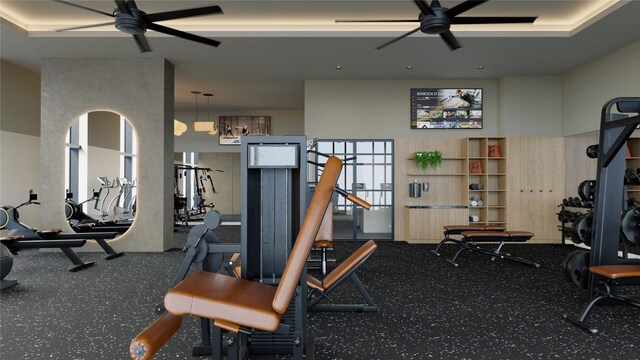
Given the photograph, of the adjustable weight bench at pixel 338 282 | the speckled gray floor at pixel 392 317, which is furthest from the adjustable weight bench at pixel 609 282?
the adjustable weight bench at pixel 338 282

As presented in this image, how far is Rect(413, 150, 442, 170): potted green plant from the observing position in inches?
312

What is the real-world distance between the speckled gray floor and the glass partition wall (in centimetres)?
276

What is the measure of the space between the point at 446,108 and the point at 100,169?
6.59 m

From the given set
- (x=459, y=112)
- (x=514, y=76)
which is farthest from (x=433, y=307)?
(x=514, y=76)

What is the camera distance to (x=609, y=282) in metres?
3.50

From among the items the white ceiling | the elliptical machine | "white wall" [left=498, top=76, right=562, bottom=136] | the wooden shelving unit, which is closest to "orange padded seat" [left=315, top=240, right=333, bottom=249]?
the white ceiling

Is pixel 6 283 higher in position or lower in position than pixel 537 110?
lower

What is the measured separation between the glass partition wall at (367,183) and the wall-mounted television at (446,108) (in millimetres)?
873

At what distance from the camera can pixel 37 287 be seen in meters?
4.40

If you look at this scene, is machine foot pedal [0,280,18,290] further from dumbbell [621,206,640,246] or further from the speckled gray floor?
dumbbell [621,206,640,246]

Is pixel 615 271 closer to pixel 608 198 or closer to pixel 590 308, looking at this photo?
pixel 590 308

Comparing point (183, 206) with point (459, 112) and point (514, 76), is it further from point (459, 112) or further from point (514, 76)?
point (514, 76)

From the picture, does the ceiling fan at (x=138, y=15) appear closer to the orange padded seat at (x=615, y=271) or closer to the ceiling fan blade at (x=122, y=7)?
the ceiling fan blade at (x=122, y=7)

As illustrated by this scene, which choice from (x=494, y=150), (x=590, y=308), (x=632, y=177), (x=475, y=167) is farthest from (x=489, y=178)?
(x=590, y=308)
